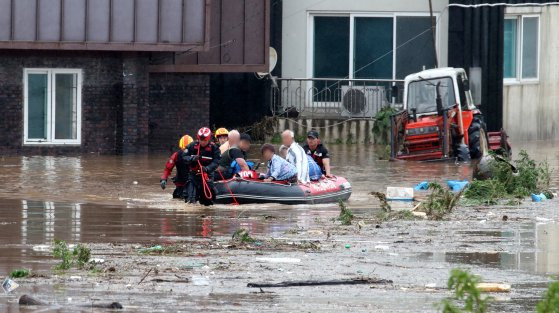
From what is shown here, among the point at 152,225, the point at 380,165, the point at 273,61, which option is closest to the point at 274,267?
the point at 152,225

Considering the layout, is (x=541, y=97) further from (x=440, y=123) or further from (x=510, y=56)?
(x=440, y=123)

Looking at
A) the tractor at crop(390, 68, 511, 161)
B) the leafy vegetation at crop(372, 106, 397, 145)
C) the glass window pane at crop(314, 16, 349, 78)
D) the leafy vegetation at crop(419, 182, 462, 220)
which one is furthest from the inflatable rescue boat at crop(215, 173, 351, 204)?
the glass window pane at crop(314, 16, 349, 78)

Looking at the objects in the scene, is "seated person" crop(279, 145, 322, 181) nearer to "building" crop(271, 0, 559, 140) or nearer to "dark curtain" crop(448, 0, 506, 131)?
"building" crop(271, 0, 559, 140)

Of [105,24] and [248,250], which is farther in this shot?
[105,24]

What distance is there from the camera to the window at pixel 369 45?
3406 cm

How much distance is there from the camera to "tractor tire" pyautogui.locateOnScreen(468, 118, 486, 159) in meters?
28.1

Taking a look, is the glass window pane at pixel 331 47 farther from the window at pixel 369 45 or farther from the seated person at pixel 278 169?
the seated person at pixel 278 169

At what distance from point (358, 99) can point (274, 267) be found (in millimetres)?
20611

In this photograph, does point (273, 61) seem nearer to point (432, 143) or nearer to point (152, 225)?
point (432, 143)

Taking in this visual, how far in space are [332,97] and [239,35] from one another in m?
4.73

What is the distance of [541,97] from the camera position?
113 feet

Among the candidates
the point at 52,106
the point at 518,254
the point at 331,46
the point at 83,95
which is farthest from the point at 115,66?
the point at 518,254

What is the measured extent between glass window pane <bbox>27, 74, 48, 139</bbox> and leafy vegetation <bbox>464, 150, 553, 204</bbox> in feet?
34.6

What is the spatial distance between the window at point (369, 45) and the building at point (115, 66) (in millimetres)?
4460
